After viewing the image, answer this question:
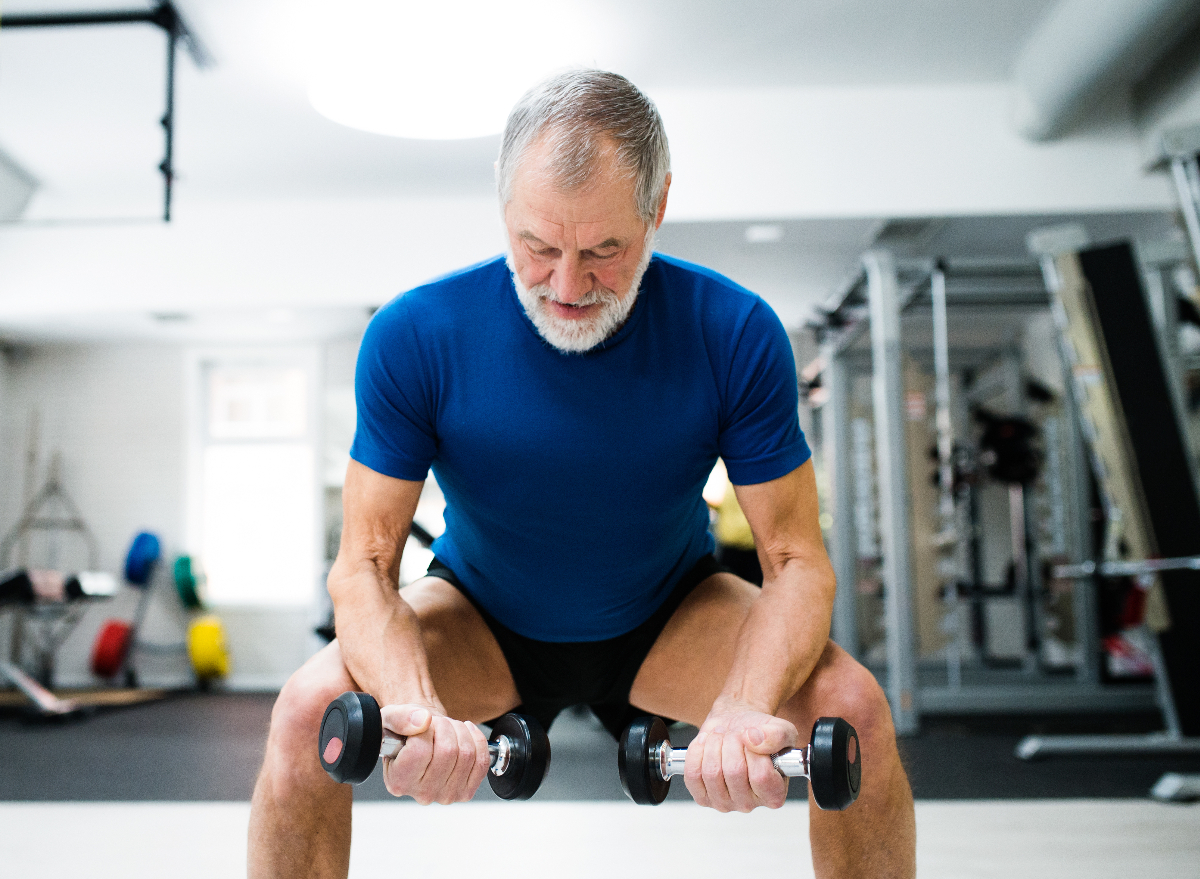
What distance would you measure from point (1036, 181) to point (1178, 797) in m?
3.02

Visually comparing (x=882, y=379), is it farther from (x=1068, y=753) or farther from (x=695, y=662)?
(x=695, y=662)

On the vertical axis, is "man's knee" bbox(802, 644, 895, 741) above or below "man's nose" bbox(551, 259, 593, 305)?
below

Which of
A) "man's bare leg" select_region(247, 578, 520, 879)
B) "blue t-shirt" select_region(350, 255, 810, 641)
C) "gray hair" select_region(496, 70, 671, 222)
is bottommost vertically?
"man's bare leg" select_region(247, 578, 520, 879)

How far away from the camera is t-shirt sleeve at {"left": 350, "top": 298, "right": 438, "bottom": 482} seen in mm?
1249

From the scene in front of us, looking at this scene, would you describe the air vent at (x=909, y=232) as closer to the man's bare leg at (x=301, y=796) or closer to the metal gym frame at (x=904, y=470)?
the metal gym frame at (x=904, y=470)

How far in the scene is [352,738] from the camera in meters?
0.85

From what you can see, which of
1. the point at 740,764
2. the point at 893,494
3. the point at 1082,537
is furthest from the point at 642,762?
the point at 1082,537

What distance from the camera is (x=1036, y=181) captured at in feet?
14.6

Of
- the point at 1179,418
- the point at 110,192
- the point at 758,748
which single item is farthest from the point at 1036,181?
the point at 110,192

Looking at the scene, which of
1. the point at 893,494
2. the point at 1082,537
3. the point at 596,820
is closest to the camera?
the point at 596,820

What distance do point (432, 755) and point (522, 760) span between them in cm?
14

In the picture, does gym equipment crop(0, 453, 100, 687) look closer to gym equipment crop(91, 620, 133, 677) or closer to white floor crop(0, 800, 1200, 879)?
gym equipment crop(91, 620, 133, 677)

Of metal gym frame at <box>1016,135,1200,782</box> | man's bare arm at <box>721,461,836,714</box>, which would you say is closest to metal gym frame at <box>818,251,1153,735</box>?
metal gym frame at <box>1016,135,1200,782</box>

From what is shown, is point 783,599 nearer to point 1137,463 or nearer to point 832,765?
point 832,765
